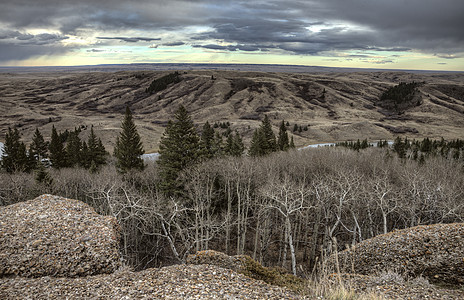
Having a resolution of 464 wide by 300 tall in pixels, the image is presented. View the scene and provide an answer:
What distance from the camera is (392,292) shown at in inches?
333

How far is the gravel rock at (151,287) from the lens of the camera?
27.2ft

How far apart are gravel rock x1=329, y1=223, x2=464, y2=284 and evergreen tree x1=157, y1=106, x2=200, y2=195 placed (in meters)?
20.5

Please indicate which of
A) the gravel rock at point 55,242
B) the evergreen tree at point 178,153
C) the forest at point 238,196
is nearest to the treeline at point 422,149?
the forest at point 238,196

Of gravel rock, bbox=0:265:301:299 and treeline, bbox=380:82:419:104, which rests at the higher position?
treeline, bbox=380:82:419:104

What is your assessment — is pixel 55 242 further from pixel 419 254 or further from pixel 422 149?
pixel 422 149

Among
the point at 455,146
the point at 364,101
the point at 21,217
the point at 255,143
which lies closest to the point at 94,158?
the point at 255,143

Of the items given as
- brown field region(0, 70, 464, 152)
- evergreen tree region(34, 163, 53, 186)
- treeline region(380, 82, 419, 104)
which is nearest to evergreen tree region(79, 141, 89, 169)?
evergreen tree region(34, 163, 53, 186)

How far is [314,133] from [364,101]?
302 ft

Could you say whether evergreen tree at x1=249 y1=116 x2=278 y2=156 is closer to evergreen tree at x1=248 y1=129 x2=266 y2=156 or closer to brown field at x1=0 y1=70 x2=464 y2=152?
evergreen tree at x1=248 y1=129 x2=266 y2=156

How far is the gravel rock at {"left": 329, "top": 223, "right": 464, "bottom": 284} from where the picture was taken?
10.7 meters

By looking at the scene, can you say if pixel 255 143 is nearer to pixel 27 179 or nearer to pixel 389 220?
pixel 389 220

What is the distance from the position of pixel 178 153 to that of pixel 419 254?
81.5ft

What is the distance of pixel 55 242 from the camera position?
38.1 feet

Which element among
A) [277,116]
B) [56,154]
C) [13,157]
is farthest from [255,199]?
[277,116]
